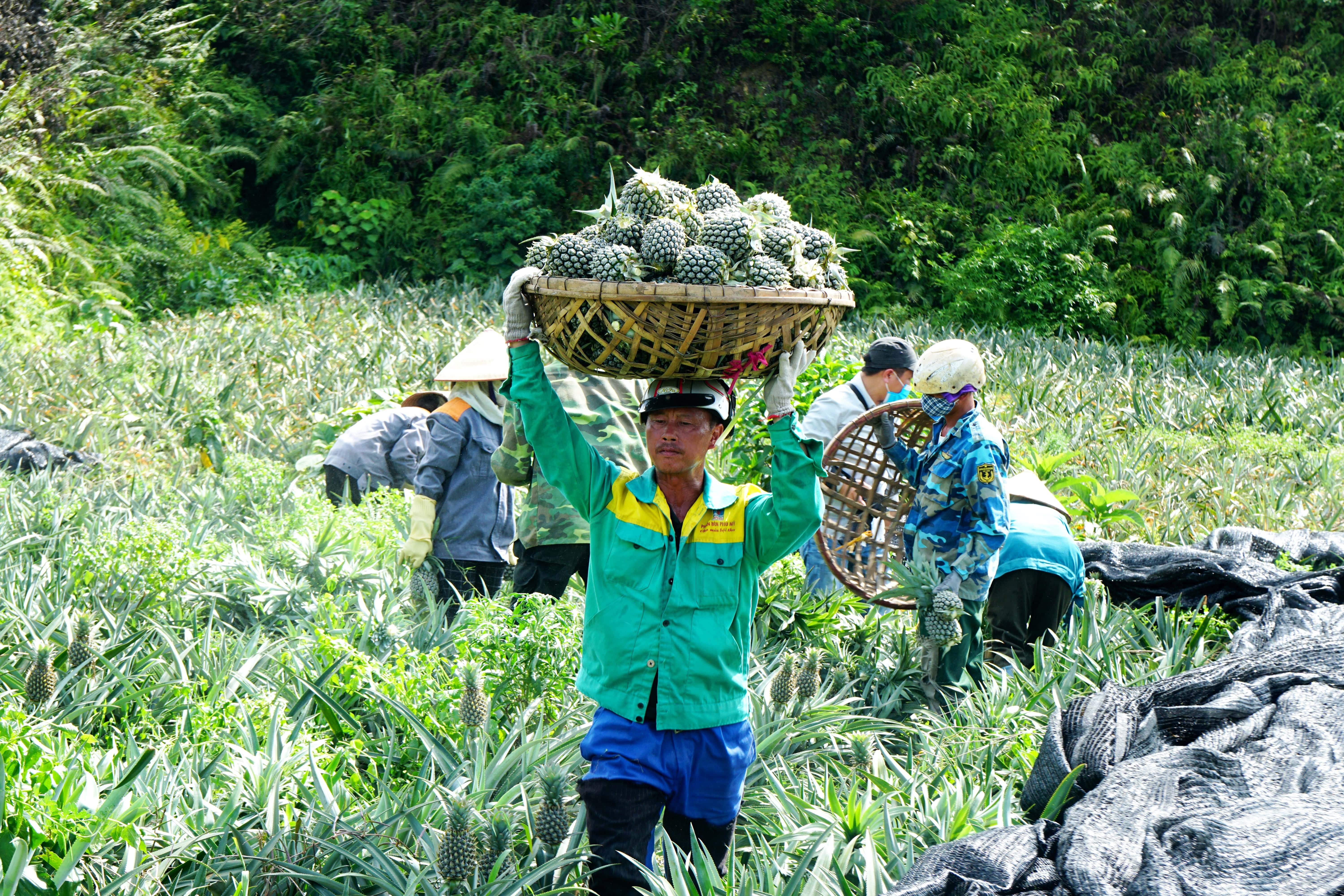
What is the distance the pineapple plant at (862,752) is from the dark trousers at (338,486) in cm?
388

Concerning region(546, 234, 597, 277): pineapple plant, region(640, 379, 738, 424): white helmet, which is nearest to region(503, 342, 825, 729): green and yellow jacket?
region(640, 379, 738, 424): white helmet

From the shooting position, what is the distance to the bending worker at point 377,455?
7012 mm

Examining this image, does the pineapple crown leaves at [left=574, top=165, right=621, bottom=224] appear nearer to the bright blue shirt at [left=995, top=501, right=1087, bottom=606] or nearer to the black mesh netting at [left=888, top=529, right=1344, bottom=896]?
the black mesh netting at [left=888, top=529, right=1344, bottom=896]

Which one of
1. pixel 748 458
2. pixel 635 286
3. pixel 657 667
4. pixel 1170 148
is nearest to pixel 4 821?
pixel 657 667

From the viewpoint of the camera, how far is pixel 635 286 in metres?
2.78

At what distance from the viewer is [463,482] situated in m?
5.34

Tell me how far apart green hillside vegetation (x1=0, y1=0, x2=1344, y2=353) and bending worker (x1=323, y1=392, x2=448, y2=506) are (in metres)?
9.23

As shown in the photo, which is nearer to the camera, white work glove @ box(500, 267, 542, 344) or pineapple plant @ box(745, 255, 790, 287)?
pineapple plant @ box(745, 255, 790, 287)

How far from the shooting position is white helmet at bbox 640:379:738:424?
3.11m

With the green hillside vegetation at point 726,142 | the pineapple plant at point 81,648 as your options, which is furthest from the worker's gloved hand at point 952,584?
the green hillside vegetation at point 726,142

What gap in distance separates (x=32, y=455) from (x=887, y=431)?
18.0 feet

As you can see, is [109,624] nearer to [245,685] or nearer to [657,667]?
[245,685]

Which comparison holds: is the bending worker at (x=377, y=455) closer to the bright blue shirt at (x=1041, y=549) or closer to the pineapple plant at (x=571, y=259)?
the bright blue shirt at (x=1041, y=549)

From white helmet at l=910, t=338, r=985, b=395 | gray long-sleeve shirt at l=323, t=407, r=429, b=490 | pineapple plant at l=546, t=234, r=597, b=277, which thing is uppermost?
pineapple plant at l=546, t=234, r=597, b=277
